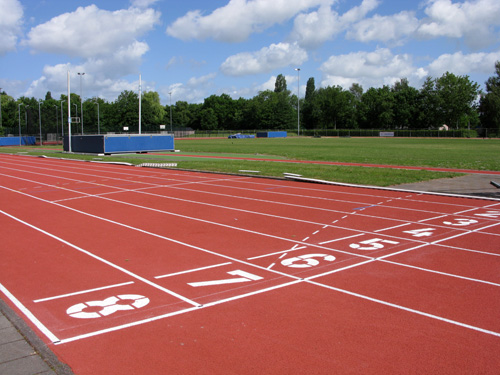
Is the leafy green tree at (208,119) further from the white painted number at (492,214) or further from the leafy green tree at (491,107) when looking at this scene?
the white painted number at (492,214)

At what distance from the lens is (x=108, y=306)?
5926mm

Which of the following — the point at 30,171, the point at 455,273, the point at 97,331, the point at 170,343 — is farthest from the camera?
the point at 30,171

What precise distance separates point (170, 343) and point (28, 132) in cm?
8399

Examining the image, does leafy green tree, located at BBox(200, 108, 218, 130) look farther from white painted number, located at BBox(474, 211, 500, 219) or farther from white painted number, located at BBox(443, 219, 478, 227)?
white painted number, located at BBox(443, 219, 478, 227)

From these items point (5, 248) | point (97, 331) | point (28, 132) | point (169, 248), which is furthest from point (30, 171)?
point (28, 132)

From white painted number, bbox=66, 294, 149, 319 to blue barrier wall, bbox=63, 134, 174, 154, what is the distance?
35.5 metres

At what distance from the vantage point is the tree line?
4139 inches

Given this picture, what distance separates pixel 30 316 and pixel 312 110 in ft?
420

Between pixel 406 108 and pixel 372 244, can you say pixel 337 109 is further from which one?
pixel 372 244

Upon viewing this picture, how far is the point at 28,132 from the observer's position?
79375 mm

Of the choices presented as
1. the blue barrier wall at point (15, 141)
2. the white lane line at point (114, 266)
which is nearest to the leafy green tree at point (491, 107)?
the blue barrier wall at point (15, 141)

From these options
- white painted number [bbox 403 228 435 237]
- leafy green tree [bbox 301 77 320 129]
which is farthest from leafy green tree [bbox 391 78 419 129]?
white painted number [bbox 403 228 435 237]

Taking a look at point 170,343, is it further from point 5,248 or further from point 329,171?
point 329,171

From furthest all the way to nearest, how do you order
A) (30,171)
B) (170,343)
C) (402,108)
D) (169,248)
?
(402,108)
(30,171)
(169,248)
(170,343)
